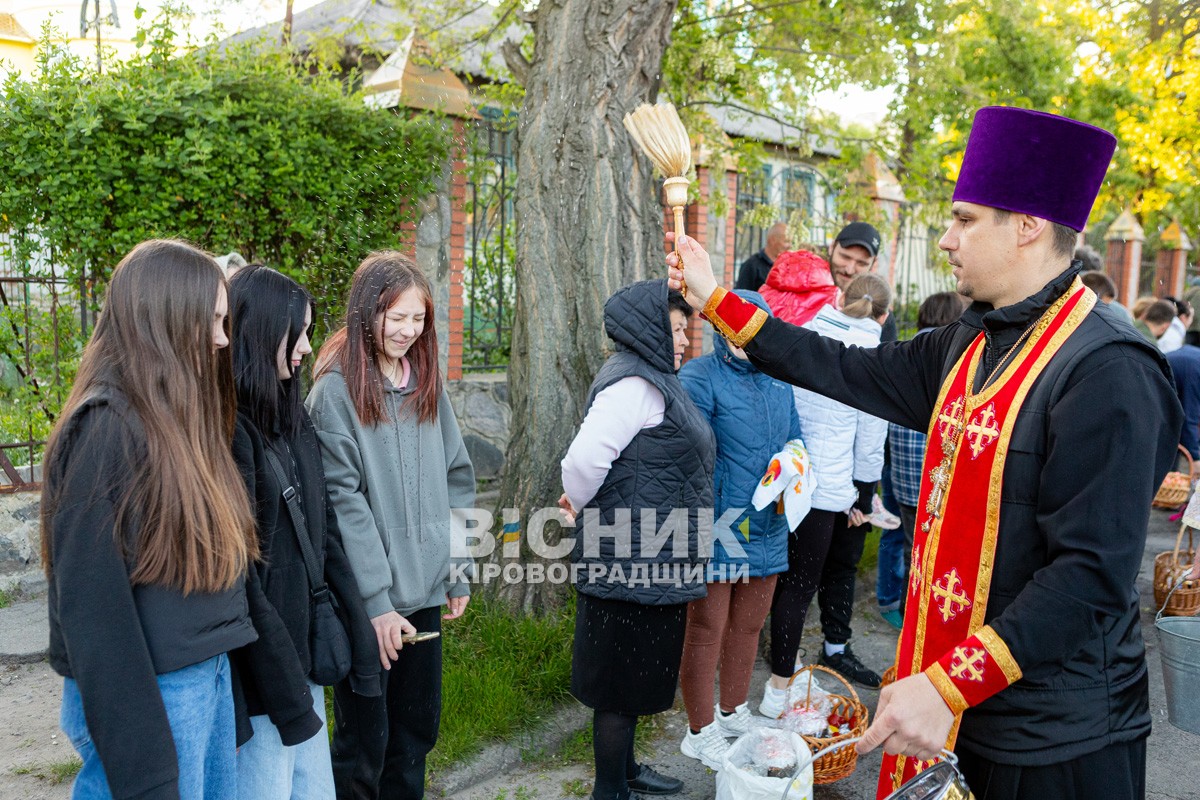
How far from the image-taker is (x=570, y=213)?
4.76m

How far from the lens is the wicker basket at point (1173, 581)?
17.4ft

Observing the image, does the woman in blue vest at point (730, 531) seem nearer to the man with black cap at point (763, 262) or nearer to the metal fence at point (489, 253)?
the metal fence at point (489, 253)

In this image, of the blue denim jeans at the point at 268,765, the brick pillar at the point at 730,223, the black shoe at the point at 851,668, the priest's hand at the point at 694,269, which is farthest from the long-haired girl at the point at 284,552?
the brick pillar at the point at 730,223

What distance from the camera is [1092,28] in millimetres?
16469

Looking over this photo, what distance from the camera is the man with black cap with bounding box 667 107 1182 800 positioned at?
193cm

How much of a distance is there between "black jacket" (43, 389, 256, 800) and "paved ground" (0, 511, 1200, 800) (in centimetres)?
200

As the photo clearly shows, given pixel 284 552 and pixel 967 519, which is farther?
pixel 284 552

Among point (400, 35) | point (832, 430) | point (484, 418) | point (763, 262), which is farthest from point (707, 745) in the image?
point (400, 35)

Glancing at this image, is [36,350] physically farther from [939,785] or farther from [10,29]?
[10,29]

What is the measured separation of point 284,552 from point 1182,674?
2.47 m

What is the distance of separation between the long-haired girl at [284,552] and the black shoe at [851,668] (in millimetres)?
3005

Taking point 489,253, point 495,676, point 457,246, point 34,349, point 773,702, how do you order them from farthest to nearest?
Answer: point 489,253
point 457,246
point 34,349
point 773,702
point 495,676

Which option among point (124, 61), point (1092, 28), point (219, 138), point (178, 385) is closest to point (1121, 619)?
point (178, 385)

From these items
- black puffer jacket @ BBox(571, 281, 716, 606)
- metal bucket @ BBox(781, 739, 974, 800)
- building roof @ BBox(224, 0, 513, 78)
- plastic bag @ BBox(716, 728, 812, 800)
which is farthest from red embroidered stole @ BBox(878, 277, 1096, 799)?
building roof @ BBox(224, 0, 513, 78)
